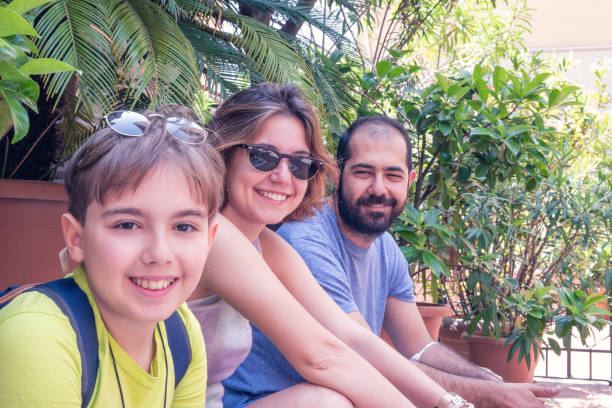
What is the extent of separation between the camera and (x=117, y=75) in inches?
109

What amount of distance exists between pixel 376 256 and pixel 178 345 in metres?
1.51

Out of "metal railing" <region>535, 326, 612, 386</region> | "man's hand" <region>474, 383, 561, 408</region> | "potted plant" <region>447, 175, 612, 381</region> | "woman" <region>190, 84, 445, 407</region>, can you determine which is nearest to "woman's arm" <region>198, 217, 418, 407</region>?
"woman" <region>190, 84, 445, 407</region>

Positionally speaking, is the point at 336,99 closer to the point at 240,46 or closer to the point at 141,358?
the point at 240,46

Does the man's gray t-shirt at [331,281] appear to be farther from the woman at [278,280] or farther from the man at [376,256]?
the woman at [278,280]

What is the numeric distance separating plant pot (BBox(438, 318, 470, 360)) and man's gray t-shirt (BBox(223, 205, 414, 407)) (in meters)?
1.79

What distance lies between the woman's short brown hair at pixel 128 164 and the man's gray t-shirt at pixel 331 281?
890 mm

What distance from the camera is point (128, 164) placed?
50.4 inches

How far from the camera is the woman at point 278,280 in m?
1.82

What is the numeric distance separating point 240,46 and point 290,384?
194 centimetres

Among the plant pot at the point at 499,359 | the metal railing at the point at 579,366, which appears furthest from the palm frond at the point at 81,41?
the metal railing at the point at 579,366

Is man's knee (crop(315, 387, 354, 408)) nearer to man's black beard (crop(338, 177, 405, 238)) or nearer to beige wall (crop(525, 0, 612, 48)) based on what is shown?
man's black beard (crop(338, 177, 405, 238))

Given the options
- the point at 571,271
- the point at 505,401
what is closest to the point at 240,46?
the point at 505,401

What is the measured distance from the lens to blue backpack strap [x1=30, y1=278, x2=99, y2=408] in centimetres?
120

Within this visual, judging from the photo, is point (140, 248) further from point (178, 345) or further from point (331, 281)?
point (331, 281)
